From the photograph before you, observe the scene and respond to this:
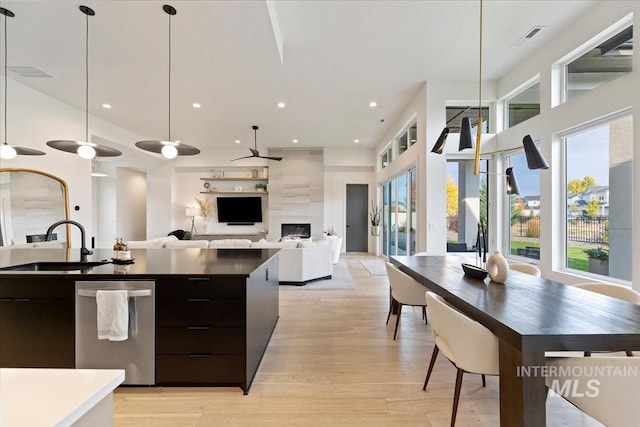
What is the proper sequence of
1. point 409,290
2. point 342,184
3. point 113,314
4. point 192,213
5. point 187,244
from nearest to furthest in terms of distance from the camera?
point 113,314 < point 409,290 < point 187,244 < point 192,213 < point 342,184

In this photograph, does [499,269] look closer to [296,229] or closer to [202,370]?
[202,370]

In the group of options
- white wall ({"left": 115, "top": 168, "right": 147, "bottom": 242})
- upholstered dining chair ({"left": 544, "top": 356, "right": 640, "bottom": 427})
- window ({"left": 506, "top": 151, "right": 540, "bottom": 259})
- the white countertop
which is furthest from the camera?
white wall ({"left": 115, "top": 168, "right": 147, "bottom": 242})

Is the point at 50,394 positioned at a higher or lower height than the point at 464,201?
lower

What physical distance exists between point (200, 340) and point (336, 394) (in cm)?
107

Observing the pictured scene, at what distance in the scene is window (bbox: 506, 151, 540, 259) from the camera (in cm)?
424

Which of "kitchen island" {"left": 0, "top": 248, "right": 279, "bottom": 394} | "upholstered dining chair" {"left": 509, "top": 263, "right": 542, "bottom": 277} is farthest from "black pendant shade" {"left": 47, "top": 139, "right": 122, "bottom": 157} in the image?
"upholstered dining chair" {"left": 509, "top": 263, "right": 542, "bottom": 277}

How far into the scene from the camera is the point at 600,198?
3.29 meters

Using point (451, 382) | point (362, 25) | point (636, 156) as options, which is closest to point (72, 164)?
point (362, 25)

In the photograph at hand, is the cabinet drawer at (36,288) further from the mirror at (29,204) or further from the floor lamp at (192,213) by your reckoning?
the floor lamp at (192,213)

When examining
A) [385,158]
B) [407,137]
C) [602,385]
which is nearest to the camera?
[602,385]

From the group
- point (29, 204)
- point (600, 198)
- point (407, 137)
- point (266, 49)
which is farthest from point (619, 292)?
point (29, 204)

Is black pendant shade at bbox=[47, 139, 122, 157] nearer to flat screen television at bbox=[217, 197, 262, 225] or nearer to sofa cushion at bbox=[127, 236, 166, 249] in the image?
sofa cushion at bbox=[127, 236, 166, 249]

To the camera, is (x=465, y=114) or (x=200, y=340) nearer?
(x=200, y=340)

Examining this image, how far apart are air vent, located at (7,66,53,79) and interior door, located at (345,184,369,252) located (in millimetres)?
7737
